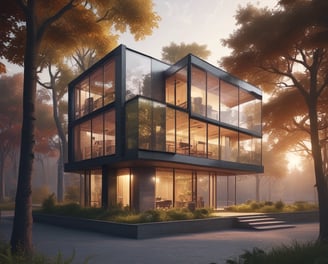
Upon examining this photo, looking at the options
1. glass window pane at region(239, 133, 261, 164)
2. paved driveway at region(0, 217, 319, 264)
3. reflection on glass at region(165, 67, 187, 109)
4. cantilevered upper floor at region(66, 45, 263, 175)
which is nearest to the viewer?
paved driveway at region(0, 217, 319, 264)

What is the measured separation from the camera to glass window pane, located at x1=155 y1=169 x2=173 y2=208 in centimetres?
2407

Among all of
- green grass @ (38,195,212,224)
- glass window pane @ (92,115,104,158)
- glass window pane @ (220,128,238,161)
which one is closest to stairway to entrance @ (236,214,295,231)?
green grass @ (38,195,212,224)

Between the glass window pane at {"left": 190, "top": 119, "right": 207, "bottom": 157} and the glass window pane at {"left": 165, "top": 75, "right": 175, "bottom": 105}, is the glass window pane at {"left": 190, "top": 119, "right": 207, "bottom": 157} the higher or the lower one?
the lower one

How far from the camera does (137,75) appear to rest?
2291 centimetres

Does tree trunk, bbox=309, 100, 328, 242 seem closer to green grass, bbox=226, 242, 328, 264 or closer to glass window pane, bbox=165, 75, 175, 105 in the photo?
green grass, bbox=226, 242, 328, 264

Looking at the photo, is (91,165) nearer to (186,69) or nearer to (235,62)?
(186,69)

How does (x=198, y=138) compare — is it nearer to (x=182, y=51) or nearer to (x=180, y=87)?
(x=180, y=87)

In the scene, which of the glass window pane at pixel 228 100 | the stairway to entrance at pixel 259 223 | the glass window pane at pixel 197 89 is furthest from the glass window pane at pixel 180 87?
the stairway to entrance at pixel 259 223

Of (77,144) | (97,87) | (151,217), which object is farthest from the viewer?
(77,144)

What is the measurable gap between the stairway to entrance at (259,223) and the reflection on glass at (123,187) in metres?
7.57

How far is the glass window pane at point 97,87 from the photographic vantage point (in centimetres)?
2470

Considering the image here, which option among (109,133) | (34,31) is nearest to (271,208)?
(109,133)

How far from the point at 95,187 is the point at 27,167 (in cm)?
1785

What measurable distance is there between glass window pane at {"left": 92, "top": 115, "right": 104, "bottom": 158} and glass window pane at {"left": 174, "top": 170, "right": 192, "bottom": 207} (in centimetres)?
556
